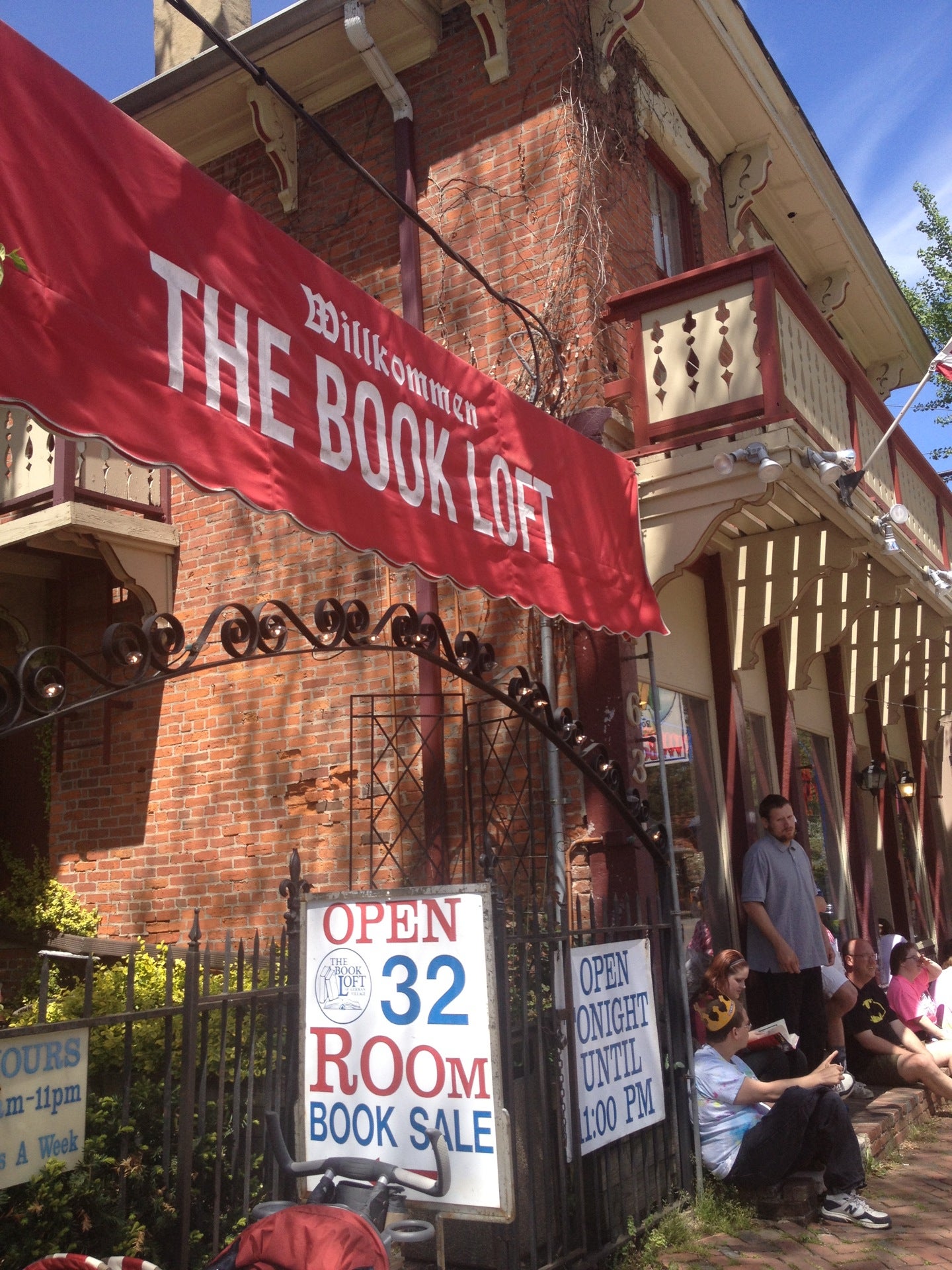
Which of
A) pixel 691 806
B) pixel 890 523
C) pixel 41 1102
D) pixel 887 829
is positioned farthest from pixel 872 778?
pixel 41 1102

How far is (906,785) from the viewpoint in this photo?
13367 millimetres

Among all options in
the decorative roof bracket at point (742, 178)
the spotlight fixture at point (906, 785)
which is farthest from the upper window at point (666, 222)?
the spotlight fixture at point (906, 785)

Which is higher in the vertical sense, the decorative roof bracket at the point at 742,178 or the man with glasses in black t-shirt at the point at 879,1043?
the decorative roof bracket at the point at 742,178

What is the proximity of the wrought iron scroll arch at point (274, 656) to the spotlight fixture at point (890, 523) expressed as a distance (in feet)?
10.5

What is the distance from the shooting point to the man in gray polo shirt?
23.7ft

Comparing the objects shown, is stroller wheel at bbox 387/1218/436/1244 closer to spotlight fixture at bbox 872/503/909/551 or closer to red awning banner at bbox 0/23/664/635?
red awning banner at bbox 0/23/664/635

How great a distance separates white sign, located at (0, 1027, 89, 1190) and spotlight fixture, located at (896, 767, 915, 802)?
1167 centimetres

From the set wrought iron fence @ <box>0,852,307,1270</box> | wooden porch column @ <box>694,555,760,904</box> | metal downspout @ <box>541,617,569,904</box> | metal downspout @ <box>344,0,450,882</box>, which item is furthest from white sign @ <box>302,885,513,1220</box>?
wooden porch column @ <box>694,555,760,904</box>

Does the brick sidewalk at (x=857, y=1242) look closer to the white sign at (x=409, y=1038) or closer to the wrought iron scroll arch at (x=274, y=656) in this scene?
the white sign at (x=409, y=1038)

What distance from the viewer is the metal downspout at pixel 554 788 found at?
273 inches

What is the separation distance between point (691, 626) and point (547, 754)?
85.3 inches

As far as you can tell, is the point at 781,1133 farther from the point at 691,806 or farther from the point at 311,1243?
the point at 311,1243

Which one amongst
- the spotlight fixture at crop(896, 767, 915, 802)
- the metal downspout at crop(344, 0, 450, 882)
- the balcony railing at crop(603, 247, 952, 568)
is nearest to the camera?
the balcony railing at crop(603, 247, 952, 568)

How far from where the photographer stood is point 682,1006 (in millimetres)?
5688
